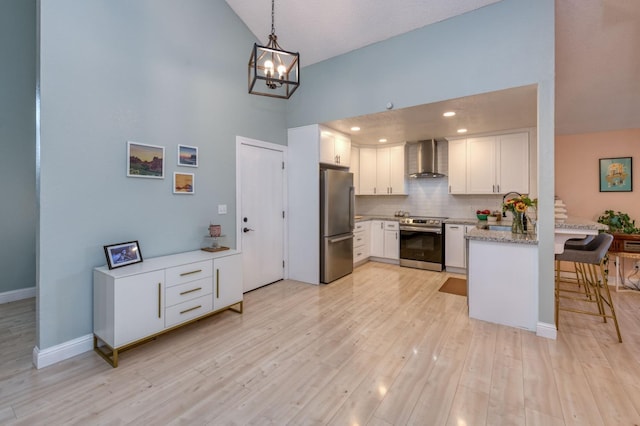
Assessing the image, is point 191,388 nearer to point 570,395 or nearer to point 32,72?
point 570,395

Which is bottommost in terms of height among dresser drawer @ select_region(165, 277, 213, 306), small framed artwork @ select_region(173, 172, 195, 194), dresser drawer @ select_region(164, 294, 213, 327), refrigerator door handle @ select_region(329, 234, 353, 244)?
dresser drawer @ select_region(164, 294, 213, 327)

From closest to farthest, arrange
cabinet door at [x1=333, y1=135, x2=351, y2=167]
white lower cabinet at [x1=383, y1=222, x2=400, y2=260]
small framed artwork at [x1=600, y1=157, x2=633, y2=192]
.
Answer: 1. small framed artwork at [x1=600, y1=157, x2=633, y2=192]
2. cabinet door at [x1=333, y1=135, x2=351, y2=167]
3. white lower cabinet at [x1=383, y1=222, x2=400, y2=260]

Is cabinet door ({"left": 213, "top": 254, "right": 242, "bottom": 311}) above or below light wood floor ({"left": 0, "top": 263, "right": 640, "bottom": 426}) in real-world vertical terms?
above

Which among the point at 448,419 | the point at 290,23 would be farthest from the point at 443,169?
the point at 448,419

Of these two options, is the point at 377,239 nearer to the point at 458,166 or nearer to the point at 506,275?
the point at 458,166

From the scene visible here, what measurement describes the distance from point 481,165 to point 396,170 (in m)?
1.47

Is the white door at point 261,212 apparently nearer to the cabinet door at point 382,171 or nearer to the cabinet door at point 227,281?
the cabinet door at point 227,281

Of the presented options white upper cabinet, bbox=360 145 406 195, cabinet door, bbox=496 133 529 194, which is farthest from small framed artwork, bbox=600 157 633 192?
Answer: white upper cabinet, bbox=360 145 406 195

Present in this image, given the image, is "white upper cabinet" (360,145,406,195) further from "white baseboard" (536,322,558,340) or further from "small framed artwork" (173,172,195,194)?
"small framed artwork" (173,172,195,194)

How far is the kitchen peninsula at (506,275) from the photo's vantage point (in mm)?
2738

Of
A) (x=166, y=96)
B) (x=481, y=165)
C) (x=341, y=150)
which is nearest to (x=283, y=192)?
(x=341, y=150)

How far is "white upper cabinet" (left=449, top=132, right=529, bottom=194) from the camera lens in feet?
14.4

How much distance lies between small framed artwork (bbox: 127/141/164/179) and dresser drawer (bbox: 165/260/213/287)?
1008 mm

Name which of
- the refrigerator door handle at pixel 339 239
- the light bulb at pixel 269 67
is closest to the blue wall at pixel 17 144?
the light bulb at pixel 269 67
